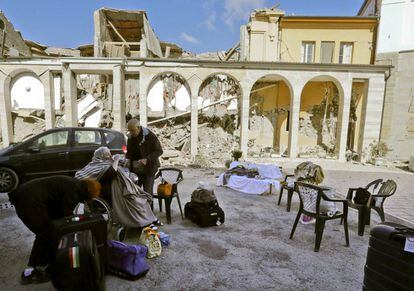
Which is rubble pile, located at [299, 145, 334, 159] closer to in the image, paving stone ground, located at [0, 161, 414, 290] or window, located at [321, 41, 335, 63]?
window, located at [321, 41, 335, 63]

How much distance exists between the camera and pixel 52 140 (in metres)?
6.48

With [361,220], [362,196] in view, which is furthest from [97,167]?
[362,196]

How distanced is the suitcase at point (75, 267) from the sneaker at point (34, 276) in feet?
2.70

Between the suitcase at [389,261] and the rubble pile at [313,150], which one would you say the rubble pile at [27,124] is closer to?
Result: the rubble pile at [313,150]

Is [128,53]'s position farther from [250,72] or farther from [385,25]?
[385,25]

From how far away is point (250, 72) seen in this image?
39.3 ft

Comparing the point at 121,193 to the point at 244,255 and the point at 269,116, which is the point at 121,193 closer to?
the point at 244,255

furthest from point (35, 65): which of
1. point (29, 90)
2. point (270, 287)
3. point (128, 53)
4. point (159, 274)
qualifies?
point (270, 287)

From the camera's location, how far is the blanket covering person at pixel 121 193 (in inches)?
138

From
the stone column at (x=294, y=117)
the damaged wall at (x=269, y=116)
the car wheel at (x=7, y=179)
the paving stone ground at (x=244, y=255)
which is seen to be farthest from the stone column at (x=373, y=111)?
the car wheel at (x=7, y=179)

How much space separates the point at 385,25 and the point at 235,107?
383 inches

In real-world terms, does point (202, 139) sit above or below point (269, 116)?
below

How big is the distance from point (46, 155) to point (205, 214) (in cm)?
474

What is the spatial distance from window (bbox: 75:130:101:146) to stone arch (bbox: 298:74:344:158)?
12.6 meters
